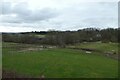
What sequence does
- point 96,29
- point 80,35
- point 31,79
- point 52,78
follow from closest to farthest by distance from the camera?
point 31,79 → point 52,78 → point 80,35 → point 96,29

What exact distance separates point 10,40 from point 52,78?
69651 millimetres

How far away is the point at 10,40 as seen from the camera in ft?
297

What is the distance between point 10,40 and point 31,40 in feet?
24.7

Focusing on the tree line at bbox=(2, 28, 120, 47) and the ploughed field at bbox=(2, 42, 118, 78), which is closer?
the ploughed field at bbox=(2, 42, 118, 78)

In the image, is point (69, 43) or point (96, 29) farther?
→ point (96, 29)

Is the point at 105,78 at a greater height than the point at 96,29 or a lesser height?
lesser

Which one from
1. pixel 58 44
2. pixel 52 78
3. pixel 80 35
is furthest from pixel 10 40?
pixel 52 78

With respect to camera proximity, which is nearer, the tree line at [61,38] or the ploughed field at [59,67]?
the ploughed field at [59,67]

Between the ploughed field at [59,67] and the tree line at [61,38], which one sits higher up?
the tree line at [61,38]

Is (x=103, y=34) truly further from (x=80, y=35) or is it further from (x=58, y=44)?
(x=58, y=44)

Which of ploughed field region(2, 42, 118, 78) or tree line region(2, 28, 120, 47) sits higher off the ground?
tree line region(2, 28, 120, 47)

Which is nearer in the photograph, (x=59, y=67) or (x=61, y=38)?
(x=59, y=67)

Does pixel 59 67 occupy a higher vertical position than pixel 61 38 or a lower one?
lower

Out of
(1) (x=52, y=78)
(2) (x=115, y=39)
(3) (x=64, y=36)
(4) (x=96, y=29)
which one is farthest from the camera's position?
(4) (x=96, y=29)
